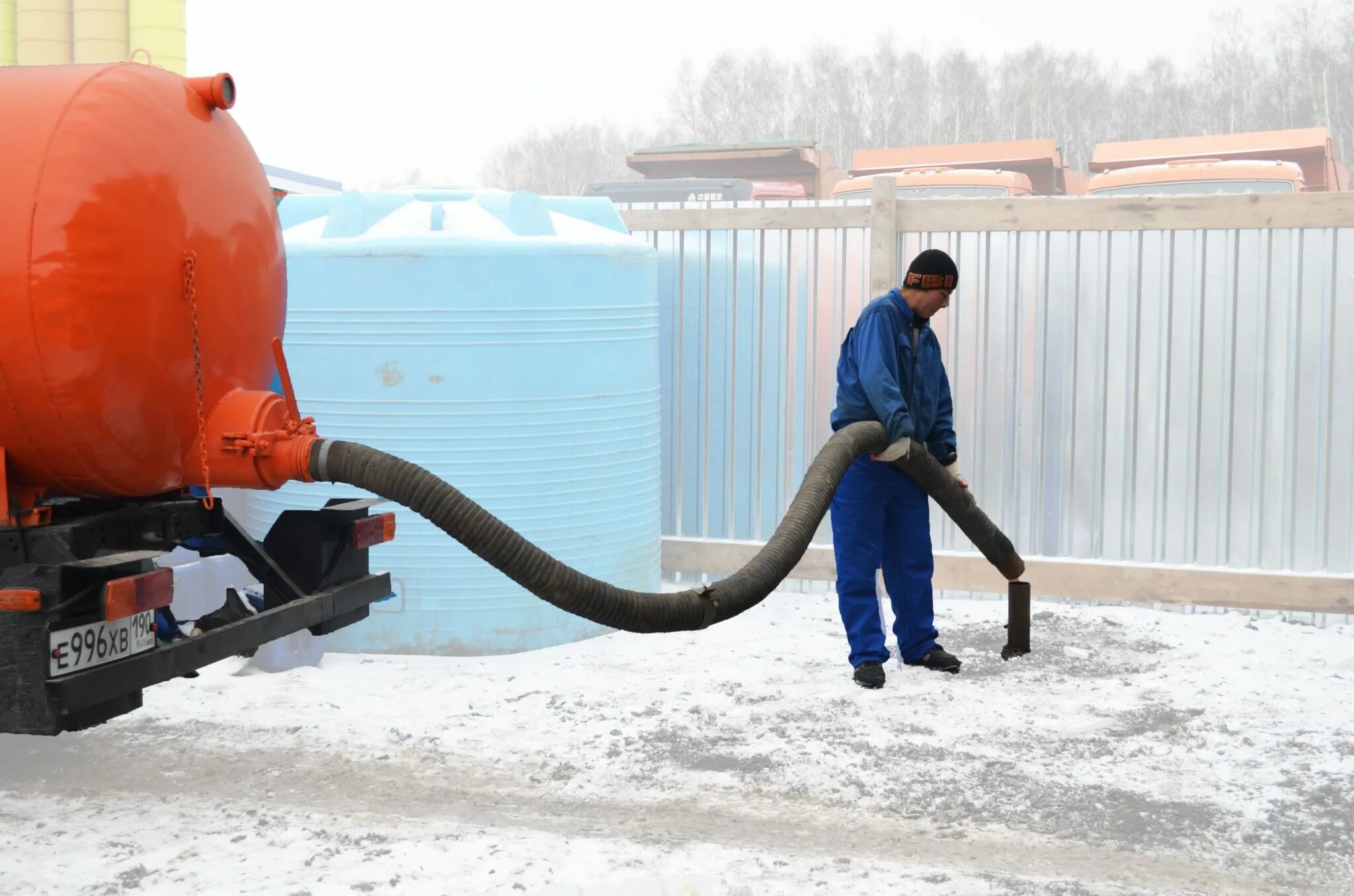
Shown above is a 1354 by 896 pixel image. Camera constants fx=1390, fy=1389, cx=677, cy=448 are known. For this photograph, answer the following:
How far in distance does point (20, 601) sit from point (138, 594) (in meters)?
0.28

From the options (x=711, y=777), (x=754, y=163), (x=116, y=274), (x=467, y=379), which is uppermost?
(x=754, y=163)

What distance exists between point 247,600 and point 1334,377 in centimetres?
521

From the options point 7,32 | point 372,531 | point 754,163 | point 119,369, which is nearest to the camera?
point 119,369

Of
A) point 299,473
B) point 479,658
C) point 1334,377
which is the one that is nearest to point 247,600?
point 299,473

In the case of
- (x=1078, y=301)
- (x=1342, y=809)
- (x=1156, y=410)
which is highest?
(x=1078, y=301)

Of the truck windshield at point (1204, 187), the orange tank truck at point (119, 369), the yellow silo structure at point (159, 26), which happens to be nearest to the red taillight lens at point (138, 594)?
the orange tank truck at point (119, 369)

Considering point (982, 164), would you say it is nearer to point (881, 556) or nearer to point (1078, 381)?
point (1078, 381)

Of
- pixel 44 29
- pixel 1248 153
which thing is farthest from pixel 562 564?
pixel 44 29

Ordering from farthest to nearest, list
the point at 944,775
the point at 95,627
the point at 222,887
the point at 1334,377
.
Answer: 1. the point at 1334,377
2. the point at 944,775
3. the point at 222,887
4. the point at 95,627

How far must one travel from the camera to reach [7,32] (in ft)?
62.7

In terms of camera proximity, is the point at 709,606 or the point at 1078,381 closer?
the point at 709,606

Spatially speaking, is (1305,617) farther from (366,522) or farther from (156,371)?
(156,371)

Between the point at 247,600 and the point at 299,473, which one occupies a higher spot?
the point at 299,473

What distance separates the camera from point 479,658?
6305 mm
